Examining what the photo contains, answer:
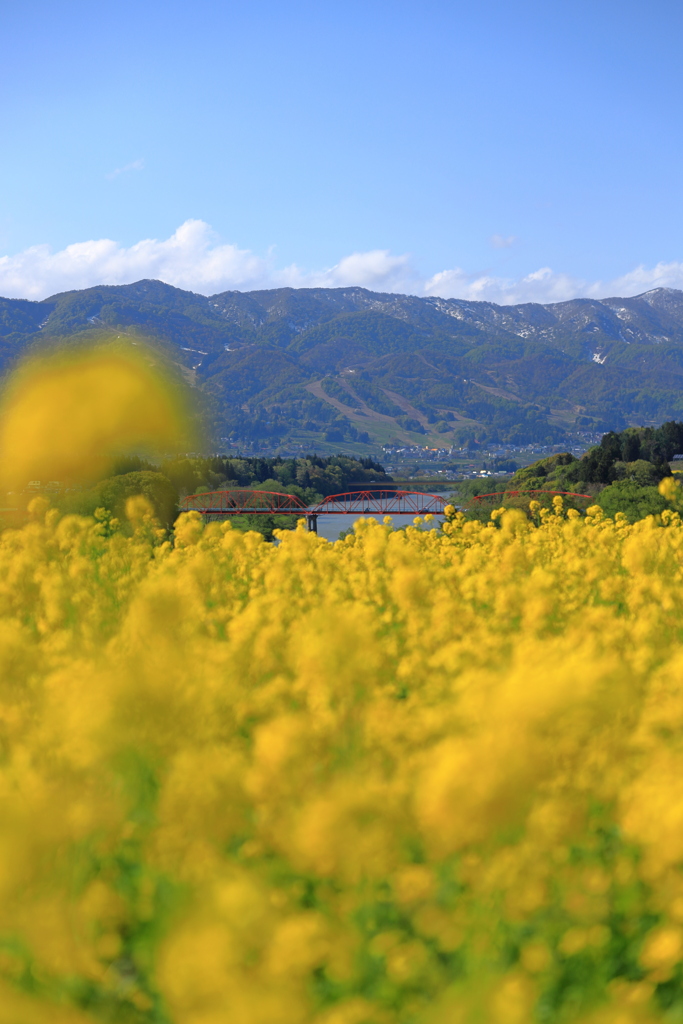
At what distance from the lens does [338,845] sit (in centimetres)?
427

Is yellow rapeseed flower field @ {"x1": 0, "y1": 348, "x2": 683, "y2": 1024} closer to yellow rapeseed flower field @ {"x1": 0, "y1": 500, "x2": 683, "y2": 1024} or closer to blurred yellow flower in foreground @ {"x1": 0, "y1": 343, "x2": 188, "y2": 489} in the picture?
yellow rapeseed flower field @ {"x1": 0, "y1": 500, "x2": 683, "y2": 1024}

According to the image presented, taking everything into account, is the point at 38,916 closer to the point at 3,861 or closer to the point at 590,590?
the point at 3,861

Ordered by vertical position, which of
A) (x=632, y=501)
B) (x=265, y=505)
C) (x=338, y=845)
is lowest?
(x=265, y=505)

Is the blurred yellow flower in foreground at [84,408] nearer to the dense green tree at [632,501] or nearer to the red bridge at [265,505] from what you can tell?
the dense green tree at [632,501]

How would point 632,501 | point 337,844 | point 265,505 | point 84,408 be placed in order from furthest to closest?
point 265,505 → point 632,501 → point 84,408 → point 337,844

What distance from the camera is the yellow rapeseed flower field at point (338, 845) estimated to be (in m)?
3.80

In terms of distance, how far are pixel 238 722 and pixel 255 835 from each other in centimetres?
127

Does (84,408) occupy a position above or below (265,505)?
above

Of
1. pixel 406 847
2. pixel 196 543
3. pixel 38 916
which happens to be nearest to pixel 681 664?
pixel 406 847

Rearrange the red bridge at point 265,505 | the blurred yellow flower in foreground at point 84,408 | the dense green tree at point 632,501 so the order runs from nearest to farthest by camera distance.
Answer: the blurred yellow flower in foreground at point 84,408, the dense green tree at point 632,501, the red bridge at point 265,505

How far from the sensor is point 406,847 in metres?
4.78

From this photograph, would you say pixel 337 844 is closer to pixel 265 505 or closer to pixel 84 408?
pixel 84 408

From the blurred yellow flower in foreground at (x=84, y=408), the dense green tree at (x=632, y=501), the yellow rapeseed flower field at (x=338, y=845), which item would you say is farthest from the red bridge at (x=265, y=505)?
the yellow rapeseed flower field at (x=338, y=845)

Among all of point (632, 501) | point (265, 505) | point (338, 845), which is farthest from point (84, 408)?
point (265, 505)
